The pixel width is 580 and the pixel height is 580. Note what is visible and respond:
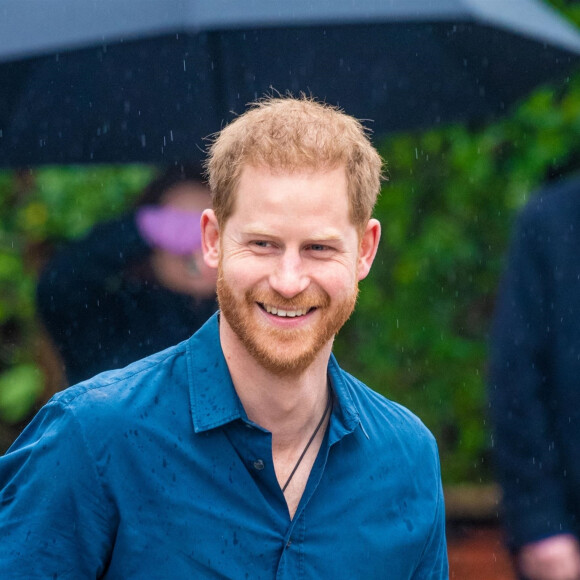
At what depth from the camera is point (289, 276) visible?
2.31 m

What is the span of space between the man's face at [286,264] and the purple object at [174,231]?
66.9 inches

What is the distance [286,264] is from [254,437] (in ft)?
1.22

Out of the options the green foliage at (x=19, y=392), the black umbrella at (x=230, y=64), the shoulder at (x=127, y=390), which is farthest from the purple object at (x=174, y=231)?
the green foliage at (x=19, y=392)

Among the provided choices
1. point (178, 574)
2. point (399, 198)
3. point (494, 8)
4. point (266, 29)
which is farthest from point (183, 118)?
point (178, 574)

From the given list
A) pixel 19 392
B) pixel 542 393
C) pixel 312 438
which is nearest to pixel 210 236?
pixel 312 438

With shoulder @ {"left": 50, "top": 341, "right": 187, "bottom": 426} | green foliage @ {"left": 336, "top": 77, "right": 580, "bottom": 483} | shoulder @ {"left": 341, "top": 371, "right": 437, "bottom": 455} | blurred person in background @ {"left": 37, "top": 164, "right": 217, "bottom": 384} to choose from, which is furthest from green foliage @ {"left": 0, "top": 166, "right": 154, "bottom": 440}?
shoulder @ {"left": 50, "top": 341, "right": 187, "bottom": 426}

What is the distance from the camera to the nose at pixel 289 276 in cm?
231

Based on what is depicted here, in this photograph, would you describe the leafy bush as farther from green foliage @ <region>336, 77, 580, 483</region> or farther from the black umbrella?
the black umbrella

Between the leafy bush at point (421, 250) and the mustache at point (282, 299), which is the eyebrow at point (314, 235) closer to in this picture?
the mustache at point (282, 299)

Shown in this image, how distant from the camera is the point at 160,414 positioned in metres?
2.32

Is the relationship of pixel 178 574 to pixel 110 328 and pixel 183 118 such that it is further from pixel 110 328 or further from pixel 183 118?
pixel 183 118

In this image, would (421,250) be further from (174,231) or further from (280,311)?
(280,311)

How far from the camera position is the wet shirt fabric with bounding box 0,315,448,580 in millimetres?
2182

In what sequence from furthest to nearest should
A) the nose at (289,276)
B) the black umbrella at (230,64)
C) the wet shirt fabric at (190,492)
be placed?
the black umbrella at (230,64) < the nose at (289,276) < the wet shirt fabric at (190,492)
